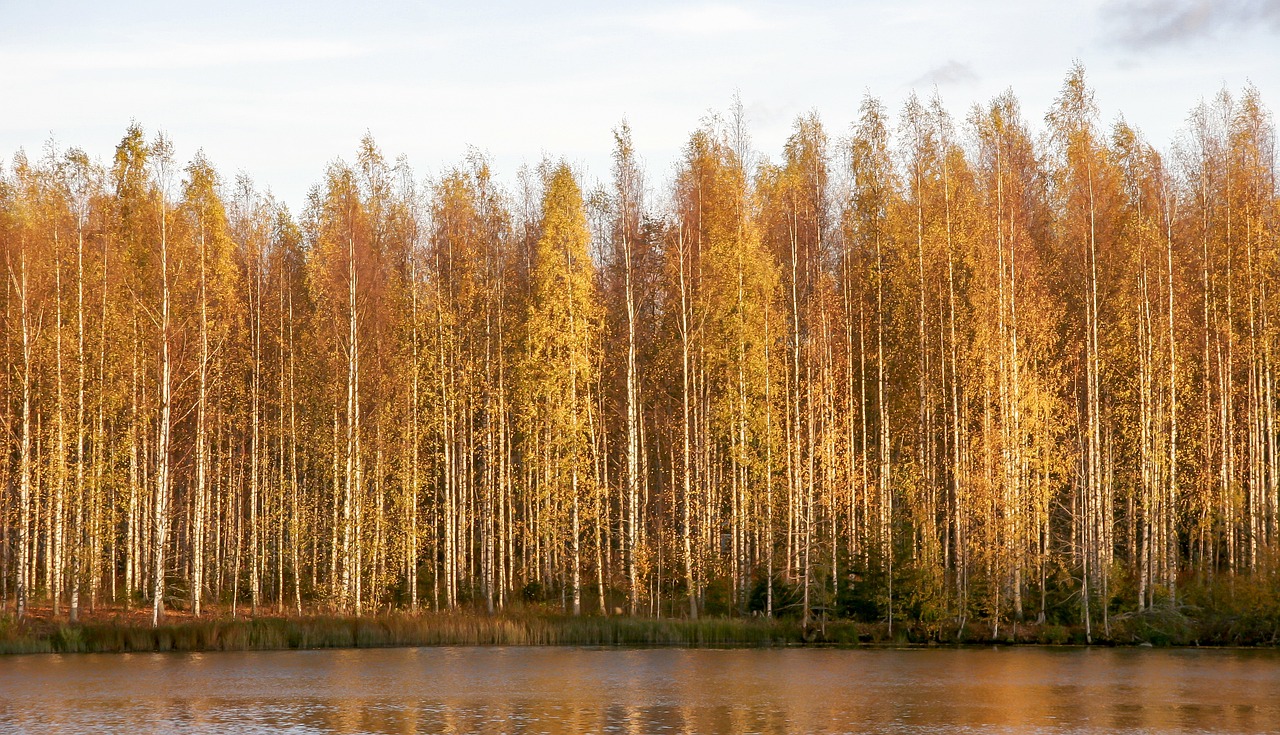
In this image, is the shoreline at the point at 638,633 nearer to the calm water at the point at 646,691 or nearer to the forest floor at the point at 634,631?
the forest floor at the point at 634,631

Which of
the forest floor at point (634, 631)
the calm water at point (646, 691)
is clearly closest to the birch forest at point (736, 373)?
the forest floor at point (634, 631)

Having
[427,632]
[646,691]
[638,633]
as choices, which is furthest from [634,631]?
[646,691]

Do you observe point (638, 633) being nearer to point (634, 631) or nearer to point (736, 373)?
point (634, 631)

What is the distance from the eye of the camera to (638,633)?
35.7m

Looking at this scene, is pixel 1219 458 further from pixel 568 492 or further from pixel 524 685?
pixel 524 685

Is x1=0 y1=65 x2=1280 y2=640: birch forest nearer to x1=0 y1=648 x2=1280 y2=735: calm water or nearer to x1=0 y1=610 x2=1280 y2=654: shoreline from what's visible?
x1=0 y1=610 x2=1280 y2=654: shoreline

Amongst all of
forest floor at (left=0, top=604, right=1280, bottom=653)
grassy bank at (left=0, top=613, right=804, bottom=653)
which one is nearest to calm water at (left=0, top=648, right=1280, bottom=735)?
grassy bank at (left=0, top=613, right=804, bottom=653)

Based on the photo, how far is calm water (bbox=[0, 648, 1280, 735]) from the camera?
19.9m

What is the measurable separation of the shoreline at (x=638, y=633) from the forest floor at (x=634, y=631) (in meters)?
0.03

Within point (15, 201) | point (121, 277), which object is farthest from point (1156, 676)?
point (15, 201)

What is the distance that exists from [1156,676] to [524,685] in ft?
45.5

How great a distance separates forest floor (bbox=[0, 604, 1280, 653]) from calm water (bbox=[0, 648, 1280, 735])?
169 cm

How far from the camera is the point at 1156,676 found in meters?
27.0

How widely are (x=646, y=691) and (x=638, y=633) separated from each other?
11500 millimetres
